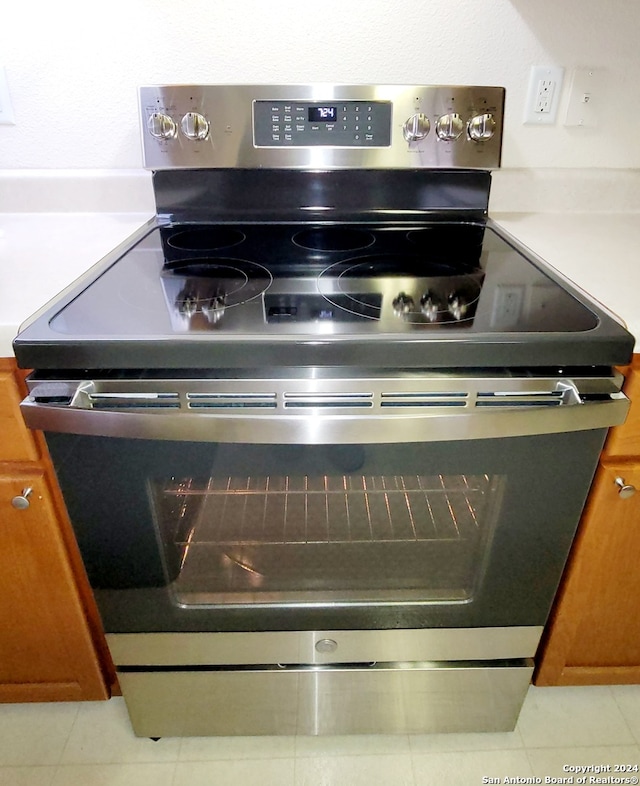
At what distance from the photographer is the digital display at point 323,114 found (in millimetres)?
979

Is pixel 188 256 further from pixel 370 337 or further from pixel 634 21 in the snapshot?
pixel 634 21

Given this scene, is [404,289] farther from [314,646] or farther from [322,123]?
[314,646]

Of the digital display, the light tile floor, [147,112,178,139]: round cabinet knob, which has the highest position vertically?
the digital display

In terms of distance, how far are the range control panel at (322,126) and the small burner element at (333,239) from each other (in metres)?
0.12

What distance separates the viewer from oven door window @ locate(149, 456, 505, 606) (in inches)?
31.0

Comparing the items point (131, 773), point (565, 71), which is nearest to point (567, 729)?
point (131, 773)

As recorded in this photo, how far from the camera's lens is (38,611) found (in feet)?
2.97

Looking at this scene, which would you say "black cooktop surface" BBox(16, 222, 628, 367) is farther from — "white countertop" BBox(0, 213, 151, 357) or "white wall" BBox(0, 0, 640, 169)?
"white wall" BBox(0, 0, 640, 169)

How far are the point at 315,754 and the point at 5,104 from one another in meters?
1.36

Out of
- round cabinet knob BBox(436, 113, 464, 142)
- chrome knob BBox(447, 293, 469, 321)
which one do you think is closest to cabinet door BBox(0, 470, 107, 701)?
chrome knob BBox(447, 293, 469, 321)

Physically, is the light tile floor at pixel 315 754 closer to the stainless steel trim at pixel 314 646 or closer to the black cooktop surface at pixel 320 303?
the stainless steel trim at pixel 314 646

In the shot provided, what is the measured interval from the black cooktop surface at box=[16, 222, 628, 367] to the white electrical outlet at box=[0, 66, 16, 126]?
372 mm

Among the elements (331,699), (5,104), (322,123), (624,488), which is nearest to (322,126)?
(322,123)

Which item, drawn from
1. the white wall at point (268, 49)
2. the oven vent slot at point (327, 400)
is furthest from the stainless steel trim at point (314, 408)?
the white wall at point (268, 49)
